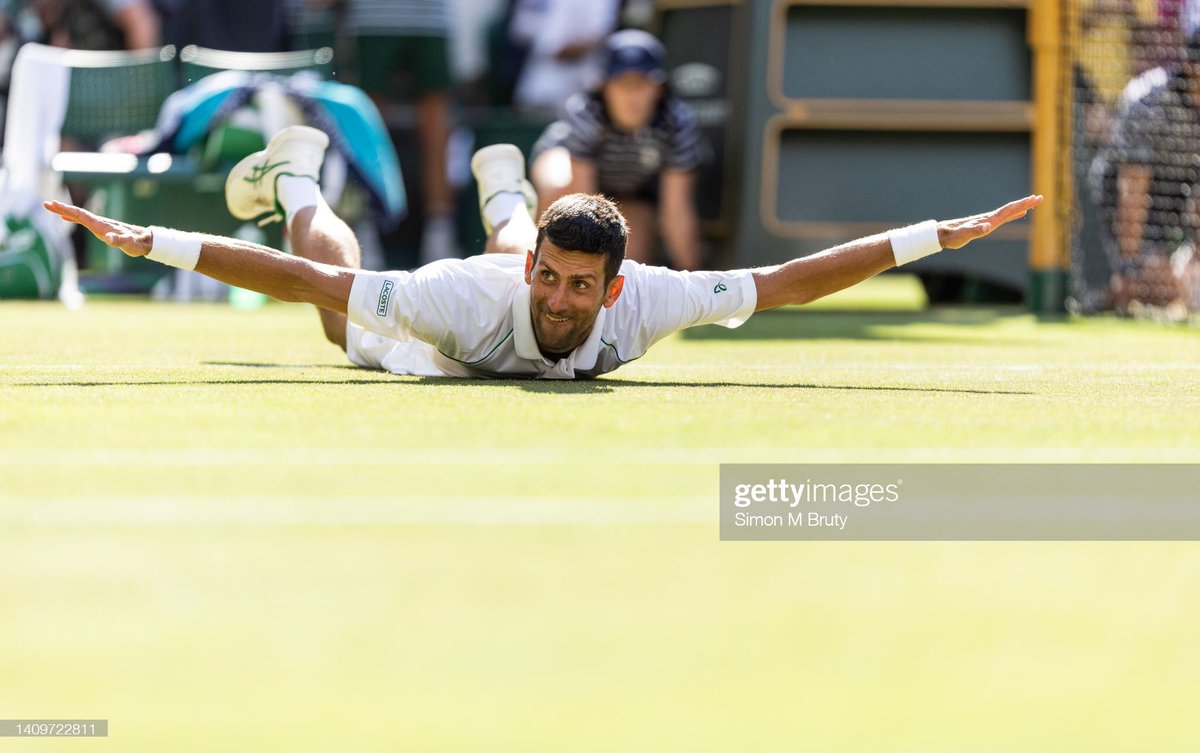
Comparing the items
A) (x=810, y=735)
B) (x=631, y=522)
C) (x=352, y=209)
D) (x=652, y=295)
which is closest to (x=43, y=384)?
(x=652, y=295)

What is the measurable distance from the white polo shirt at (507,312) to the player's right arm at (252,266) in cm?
9

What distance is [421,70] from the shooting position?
13281mm

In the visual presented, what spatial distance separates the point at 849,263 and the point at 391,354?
170cm

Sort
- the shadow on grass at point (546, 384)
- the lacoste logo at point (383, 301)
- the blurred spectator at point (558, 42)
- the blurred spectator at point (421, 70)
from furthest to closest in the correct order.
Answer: the blurred spectator at point (558, 42) → the blurred spectator at point (421, 70) → the shadow on grass at point (546, 384) → the lacoste logo at point (383, 301)

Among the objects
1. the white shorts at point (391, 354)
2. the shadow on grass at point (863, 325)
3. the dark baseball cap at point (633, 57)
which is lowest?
the shadow on grass at point (863, 325)

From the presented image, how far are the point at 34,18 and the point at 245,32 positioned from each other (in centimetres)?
176

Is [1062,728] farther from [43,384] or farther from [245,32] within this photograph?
[245,32]

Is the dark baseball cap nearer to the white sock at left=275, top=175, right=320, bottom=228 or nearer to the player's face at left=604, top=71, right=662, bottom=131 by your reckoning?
the player's face at left=604, top=71, right=662, bottom=131

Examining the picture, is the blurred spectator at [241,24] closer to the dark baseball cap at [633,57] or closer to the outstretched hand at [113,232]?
the dark baseball cap at [633,57]

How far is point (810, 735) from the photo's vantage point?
2131 millimetres

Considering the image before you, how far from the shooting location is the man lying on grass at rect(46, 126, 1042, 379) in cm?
505

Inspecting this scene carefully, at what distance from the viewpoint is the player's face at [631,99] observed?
35.7 ft

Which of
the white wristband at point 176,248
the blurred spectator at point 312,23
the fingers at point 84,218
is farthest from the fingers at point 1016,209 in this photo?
the blurred spectator at point 312,23

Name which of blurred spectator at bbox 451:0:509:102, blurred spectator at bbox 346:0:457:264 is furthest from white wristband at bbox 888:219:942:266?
blurred spectator at bbox 451:0:509:102
